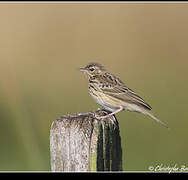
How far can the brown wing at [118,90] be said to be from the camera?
8328 mm

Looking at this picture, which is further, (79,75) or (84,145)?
(79,75)

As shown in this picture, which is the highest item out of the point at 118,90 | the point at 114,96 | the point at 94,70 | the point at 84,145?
Result: the point at 94,70

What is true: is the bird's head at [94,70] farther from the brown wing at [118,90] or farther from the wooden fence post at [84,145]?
the wooden fence post at [84,145]

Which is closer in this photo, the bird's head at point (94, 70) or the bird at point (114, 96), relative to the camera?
the bird at point (114, 96)

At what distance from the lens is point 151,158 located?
920cm

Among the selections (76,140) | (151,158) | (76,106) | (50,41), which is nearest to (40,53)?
(50,41)

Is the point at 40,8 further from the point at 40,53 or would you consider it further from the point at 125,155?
the point at 125,155

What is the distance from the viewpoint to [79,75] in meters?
12.9

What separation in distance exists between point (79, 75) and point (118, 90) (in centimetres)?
441

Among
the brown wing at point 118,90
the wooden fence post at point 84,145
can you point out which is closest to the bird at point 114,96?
the brown wing at point 118,90

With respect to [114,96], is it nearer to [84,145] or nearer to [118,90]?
[118,90]

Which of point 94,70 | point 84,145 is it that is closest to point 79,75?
point 94,70

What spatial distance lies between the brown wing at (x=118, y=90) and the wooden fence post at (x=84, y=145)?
2974 millimetres

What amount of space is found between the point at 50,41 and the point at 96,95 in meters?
6.06
